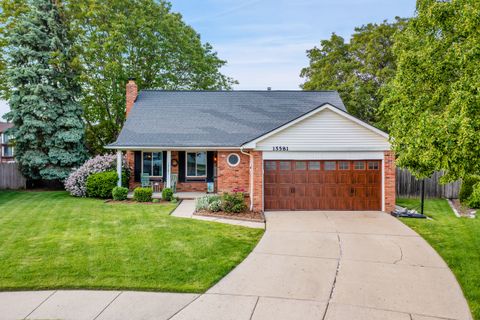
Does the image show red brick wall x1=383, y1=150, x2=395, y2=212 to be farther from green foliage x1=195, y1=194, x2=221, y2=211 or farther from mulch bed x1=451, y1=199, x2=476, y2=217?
green foliage x1=195, y1=194, x2=221, y2=211

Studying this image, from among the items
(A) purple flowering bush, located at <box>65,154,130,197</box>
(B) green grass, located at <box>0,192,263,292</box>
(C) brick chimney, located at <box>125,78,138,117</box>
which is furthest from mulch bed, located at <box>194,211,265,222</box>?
(C) brick chimney, located at <box>125,78,138,117</box>

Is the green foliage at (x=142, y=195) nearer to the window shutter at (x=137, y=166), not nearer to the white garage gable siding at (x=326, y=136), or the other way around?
the window shutter at (x=137, y=166)

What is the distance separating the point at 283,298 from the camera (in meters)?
5.79

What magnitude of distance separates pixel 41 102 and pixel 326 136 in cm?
1705

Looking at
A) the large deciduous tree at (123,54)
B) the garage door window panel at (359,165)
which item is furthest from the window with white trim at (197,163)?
the large deciduous tree at (123,54)

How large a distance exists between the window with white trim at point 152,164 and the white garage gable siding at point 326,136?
7.09m

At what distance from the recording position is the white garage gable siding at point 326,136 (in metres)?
13.6

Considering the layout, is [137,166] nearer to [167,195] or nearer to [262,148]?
[167,195]

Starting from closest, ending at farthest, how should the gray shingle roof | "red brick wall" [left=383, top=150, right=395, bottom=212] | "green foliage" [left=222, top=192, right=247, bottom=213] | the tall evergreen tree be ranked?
1. "green foliage" [left=222, top=192, right=247, bottom=213]
2. "red brick wall" [left=383, top=150, right=395, bottom=212]
3. the gray shingle roof
4. the tall evergreen tree

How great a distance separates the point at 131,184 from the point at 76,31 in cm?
1254

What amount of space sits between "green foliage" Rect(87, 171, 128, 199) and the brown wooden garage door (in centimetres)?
808

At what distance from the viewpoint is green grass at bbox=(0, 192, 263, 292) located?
637cm

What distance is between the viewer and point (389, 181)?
13.6m

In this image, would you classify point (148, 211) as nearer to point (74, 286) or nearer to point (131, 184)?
point (131, 184)
